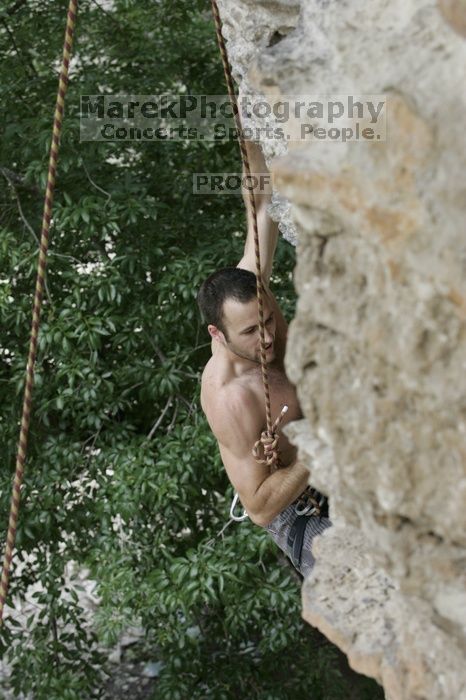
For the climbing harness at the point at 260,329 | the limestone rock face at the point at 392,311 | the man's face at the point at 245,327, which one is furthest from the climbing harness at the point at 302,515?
the limestone rock face at the point at 392,311

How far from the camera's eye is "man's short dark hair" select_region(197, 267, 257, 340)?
2.91 meters

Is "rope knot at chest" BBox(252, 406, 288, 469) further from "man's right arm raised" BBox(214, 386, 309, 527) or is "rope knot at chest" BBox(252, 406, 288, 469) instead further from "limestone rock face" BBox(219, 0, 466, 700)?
"limestone rock face" BBox(219, 0, 466, 700)

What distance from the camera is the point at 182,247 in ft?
14.6

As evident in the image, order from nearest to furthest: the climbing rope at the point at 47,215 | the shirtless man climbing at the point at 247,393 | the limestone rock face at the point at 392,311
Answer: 1. the limestone rock face at the point at 392,311
2. the climbing rope at the point at 47,215
3. the shirtless man climbing at the point at 247,393

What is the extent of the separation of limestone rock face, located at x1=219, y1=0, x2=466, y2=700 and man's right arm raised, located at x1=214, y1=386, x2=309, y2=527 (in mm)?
796

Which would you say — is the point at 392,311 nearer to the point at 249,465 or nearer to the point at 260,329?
the point at 260,329

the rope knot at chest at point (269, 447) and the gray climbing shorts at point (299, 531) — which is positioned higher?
the rope knot at chest at point (269, 447)

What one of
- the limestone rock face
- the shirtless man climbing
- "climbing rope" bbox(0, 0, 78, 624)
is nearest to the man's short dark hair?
the shirtless man climbing

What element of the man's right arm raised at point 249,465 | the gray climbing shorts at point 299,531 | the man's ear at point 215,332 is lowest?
the gray climbing shorts at point 299,531

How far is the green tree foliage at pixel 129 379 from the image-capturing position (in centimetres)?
410

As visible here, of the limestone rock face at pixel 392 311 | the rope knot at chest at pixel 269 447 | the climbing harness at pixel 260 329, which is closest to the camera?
the limestone rock face at pixel 392 311

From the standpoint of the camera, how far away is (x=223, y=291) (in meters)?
2.92

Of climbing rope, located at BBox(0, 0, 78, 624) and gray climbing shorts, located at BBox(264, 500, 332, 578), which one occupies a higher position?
climbing rope, located at BBox(0, 0, 78, 624)

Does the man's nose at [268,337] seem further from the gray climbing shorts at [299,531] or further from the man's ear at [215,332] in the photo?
the gray climbing shorts at [299,531]
